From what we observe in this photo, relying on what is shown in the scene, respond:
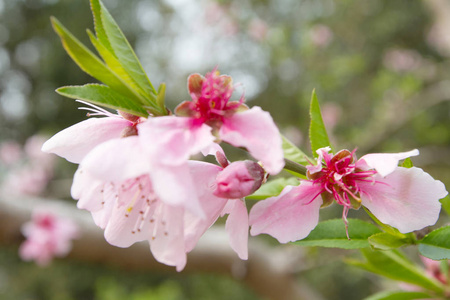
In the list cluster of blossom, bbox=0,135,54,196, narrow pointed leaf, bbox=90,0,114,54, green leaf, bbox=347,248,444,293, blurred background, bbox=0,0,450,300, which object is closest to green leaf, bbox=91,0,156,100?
narrow pointed leaf, bbox=90,0,114,54

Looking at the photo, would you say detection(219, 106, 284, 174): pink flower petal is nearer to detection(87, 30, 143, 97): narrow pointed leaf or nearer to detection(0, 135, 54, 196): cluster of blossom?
detection(87, 30, 143, 97): narrow pointed leaf

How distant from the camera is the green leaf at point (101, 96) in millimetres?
336

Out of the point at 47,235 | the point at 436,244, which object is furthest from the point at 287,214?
the point at 47,235

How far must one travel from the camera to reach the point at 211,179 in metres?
0.37

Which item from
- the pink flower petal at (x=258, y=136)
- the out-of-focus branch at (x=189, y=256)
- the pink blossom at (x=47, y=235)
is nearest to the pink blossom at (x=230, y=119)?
the pink flower petal at (x=258, y=136)

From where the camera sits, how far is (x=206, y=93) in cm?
37

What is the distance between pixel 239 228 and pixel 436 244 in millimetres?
197

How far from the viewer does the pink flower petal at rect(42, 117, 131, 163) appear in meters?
0.38

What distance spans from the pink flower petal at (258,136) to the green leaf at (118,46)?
0.08 m

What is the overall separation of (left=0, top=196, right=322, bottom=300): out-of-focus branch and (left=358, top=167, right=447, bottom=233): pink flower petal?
1.12 m

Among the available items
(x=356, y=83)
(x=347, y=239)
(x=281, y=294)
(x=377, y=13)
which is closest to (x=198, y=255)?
(x=281, y=294)

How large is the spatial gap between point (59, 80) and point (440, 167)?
15.6 feet

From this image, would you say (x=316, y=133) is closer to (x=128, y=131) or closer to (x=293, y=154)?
(x=293, y=154)

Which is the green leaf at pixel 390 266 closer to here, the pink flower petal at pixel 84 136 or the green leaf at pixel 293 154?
the green leaf at pixel 293 154
